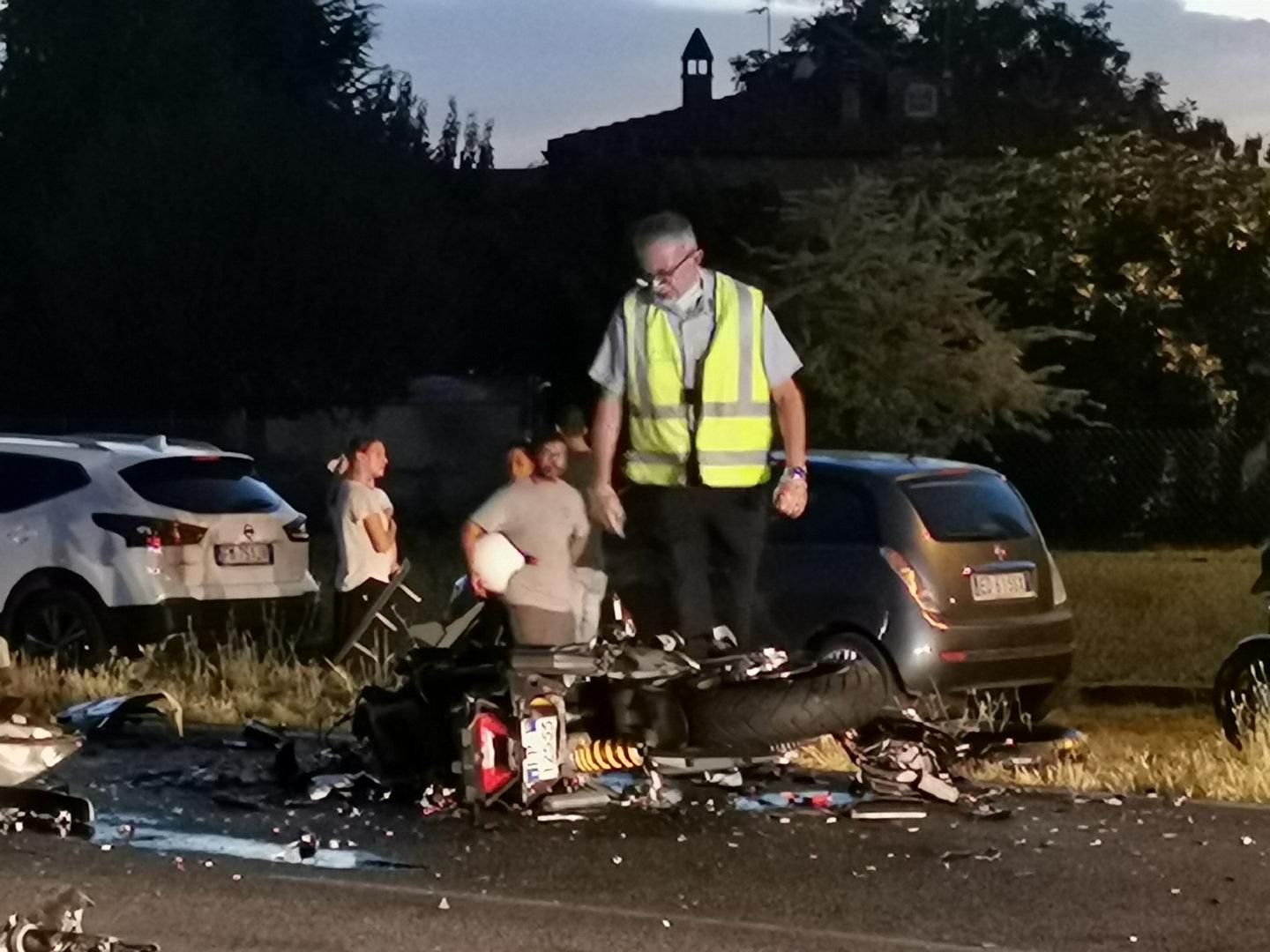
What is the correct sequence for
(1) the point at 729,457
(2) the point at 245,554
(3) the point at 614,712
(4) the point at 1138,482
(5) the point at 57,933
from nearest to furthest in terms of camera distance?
(5) the point at 57,933 → (3) the point at 614,712 → (1) the point at 729,457 → (2) the point at 245,554 → (4) the point at 1138,482

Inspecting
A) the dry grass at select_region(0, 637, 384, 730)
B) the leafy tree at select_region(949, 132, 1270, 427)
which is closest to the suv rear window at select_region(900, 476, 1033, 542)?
the dry grass at select_region(0, 637, 384, 730)

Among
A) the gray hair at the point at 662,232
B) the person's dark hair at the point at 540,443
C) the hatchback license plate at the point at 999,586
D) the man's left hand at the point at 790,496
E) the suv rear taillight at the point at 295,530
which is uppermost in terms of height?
the gray hair at the point at 662,232

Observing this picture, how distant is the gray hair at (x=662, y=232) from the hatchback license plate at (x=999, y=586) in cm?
405

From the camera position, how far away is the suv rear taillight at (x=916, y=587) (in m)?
12.8

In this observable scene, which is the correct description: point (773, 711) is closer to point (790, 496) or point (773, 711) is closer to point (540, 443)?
point (790, 496)

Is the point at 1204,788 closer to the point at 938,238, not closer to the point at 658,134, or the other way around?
the point at 938,238

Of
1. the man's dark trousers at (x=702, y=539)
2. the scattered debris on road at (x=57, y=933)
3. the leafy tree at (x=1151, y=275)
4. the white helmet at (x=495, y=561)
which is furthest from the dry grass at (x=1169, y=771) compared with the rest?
the leafy tree at (x=1151, y=275)

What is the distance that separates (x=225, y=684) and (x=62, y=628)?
2570 millimetres

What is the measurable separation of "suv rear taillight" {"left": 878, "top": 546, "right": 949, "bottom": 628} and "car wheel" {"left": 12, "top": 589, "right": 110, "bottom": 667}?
5168 mm

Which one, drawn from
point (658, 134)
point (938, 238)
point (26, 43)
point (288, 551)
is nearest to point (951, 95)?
point (658, 134)

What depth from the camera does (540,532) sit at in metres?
11.5

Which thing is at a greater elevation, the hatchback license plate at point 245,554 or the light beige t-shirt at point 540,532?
the light beige t-shirt at point 540,532

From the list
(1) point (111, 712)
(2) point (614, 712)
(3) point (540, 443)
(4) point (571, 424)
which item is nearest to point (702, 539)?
(2) point (614, 712)

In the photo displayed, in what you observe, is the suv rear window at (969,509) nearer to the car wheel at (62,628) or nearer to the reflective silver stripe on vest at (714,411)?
the reflective silver stripe on vest at (714,411)
